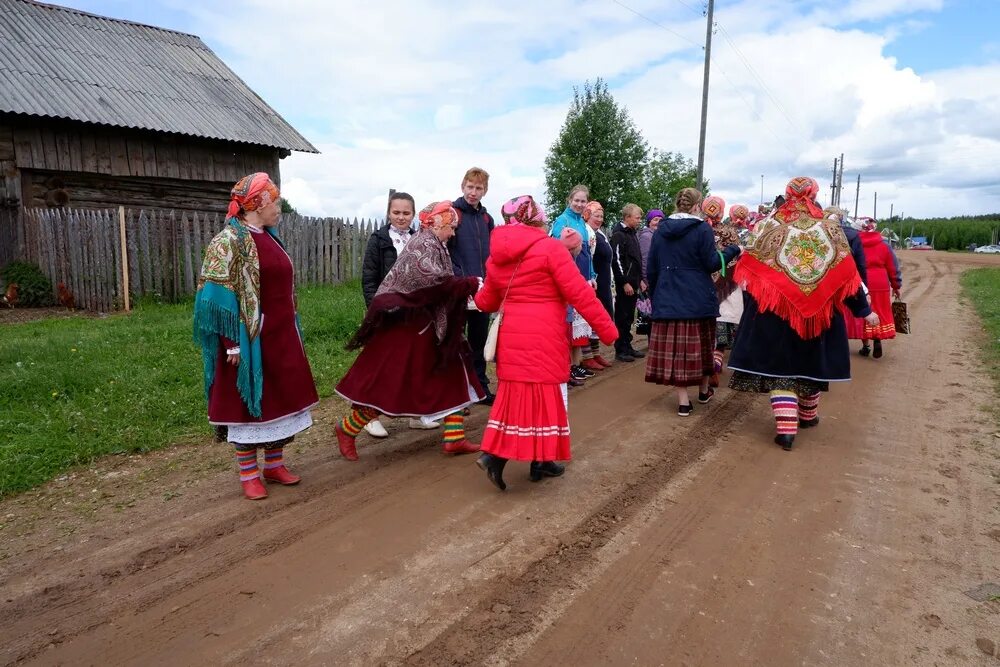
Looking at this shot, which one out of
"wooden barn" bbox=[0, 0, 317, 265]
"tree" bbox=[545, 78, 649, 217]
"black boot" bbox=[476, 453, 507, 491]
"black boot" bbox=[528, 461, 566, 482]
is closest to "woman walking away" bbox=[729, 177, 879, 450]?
"black boot" bbox=[528, 461, 566, 482]

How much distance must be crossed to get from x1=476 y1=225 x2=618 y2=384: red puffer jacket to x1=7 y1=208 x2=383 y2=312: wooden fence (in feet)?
28.7

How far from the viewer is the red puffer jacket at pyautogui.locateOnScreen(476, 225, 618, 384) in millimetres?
3924

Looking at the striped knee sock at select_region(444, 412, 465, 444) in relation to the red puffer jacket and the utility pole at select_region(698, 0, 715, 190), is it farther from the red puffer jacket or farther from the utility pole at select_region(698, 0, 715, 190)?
the utility pole at select_region(698, 0, 715, 190)

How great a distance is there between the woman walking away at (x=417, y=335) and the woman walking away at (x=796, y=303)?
242 centimetres

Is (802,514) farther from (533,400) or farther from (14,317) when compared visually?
(14,317)

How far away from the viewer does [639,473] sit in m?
4.53

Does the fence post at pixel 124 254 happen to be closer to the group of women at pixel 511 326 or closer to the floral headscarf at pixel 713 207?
the group of women at pixel 511 326

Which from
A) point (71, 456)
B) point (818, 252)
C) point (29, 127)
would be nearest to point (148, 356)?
point (71, 456)

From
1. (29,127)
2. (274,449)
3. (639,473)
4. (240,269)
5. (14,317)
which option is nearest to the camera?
(240,269)

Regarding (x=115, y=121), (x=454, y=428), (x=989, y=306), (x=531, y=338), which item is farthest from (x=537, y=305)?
(x=115, y=121)

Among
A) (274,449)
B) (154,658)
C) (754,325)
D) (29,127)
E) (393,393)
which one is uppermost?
(29,127)

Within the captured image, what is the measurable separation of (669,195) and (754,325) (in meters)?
29.7

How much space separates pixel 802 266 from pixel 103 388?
20.6ft

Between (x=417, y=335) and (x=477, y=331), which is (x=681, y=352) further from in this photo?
(x=417, y=335)
